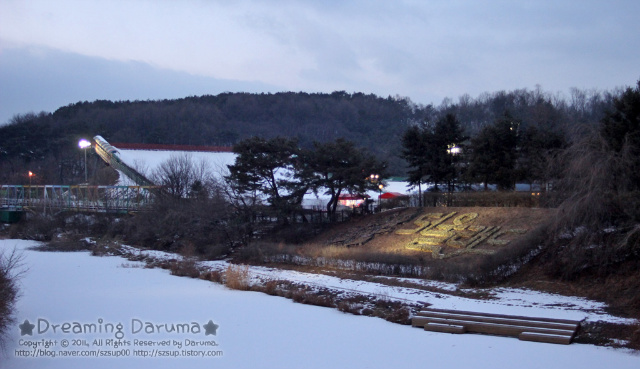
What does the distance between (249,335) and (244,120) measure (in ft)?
349

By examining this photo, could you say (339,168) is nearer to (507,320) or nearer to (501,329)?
(507,320)

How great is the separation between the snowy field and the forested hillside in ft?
130

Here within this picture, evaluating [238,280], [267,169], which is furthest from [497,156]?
[238,280]

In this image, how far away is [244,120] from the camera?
118m

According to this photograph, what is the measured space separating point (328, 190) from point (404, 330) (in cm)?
2398

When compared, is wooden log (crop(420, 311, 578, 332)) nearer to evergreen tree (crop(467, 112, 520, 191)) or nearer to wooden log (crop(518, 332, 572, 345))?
wooden log (crop(518, 332, 572, 345))

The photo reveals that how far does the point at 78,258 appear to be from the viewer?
110 ft

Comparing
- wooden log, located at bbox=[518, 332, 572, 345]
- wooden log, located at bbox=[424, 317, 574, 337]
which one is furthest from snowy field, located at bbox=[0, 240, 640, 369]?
wooden log, located at bbox=[424, 317, 574, 337]

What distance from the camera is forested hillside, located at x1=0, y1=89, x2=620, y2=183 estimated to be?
75.1 m

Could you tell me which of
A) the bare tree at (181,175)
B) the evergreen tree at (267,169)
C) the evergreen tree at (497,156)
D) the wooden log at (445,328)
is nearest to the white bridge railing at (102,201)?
the bare tree at (181,175)

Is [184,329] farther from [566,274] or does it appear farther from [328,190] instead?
[328,190]

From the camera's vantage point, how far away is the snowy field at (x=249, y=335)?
11.6 meters

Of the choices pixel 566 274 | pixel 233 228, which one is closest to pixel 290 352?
pixel 566 274

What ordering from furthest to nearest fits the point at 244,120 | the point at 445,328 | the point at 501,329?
1. the point at 244,120
2. the point at 445,328
3. the point at 501,329
